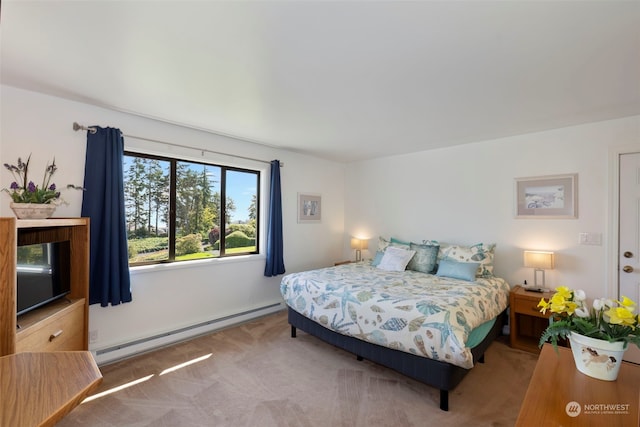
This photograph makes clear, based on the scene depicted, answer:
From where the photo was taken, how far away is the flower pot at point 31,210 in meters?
1.88

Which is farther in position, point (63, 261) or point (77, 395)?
point (63, 261)

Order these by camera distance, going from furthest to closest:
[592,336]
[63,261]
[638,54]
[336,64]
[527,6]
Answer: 1. [63,261]
2. [336,64]
3. [638,54]
4. [527,6]
5. [592,336]

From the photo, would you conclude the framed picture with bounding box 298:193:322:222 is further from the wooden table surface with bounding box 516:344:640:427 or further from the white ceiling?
the wooden table surface with bounding box 516:344:640:427

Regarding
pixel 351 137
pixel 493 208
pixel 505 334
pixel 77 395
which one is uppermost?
pixel 351 137

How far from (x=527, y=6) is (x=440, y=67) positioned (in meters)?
0.57

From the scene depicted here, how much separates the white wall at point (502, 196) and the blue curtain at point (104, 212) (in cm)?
353

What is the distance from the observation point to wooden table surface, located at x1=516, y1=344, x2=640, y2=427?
95 cm

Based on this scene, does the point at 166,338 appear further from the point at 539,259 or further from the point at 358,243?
the point at 539,259

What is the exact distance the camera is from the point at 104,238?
2604 mm

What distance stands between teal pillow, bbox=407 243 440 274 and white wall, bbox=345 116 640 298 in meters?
0.41

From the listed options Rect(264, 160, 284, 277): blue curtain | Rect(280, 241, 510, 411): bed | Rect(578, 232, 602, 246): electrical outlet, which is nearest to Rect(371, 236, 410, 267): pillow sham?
Rect(280, 241, 510, 411): bed

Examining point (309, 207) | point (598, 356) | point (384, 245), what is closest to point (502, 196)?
point (384, 245)

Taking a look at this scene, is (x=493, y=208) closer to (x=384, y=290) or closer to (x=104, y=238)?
(x=384, y=290)

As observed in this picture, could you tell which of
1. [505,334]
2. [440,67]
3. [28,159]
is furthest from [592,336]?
[28,159]
